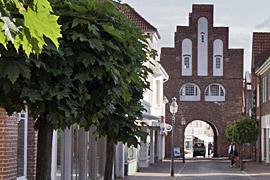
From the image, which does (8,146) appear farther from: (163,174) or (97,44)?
(163,174)

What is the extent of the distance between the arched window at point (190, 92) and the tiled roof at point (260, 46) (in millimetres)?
9906

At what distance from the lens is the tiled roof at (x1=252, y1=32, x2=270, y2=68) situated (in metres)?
52.7

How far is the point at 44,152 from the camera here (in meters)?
7.99

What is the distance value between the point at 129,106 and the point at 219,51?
51.5 metres

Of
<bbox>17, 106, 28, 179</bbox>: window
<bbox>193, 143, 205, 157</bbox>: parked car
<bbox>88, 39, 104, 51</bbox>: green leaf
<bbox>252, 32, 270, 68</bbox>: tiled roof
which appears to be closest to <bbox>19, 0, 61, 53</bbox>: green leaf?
<bbox>88, 39, 104, 51</bbox>: green leaf

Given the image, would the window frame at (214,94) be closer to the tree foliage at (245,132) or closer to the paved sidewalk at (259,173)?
the tree foliage at (245,132)

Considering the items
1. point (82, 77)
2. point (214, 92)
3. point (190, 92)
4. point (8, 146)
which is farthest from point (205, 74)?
point (82, 77)

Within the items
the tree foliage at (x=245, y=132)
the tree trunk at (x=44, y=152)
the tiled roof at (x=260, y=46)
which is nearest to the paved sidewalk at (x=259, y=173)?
the tree foliage at (x=245, y=132)

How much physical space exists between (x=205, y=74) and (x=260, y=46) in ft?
28.9

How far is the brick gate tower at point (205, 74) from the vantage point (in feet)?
200

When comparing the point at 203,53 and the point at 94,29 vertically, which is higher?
the point at 203,53

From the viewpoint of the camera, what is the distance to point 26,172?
42.8ft

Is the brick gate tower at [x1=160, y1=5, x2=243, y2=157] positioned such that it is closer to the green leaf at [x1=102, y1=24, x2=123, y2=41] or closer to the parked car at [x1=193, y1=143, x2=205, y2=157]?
A: the parked car at [x1=193, y1=143, x2=205, y2=157]

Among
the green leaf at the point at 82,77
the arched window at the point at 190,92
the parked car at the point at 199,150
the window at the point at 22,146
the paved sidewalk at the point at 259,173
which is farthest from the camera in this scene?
the parked car at the point at 199,150
